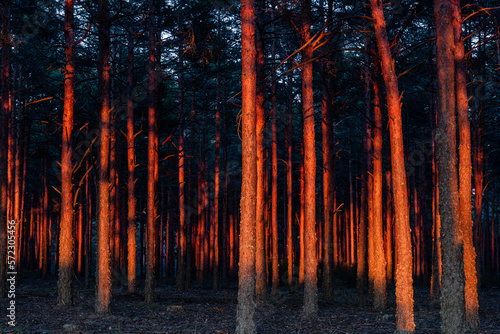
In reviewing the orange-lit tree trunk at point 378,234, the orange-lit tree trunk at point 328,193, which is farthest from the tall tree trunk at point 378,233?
the orange-lit tree trunk at point 328,193

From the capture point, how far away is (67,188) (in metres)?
13.6

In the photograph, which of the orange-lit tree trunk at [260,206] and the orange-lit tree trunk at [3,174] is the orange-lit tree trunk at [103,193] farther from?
the orange-lit tree trunk at [260,206]

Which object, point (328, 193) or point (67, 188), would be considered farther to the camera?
point (328, 193)

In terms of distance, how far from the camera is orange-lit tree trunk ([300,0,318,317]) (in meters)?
12.4

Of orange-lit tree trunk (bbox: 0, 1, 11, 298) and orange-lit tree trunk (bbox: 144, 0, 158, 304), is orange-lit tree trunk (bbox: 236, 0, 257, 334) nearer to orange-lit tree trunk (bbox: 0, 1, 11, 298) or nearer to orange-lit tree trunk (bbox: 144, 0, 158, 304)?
orange-lit tree trunk (bbox: 144, 0, 158, 304)

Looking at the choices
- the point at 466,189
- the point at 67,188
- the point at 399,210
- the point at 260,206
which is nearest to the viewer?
the point at 399,210

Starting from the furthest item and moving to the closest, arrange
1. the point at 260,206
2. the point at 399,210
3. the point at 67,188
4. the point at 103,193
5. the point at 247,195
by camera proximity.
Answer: the point at 260,206 < the point at 67,188 < the point at 103,193 < the point at 399,210 < the point at 247,195

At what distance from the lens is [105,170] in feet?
41.1

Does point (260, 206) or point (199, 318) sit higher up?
point (260, 206)

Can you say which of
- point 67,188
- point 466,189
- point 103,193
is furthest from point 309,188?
point 67,188

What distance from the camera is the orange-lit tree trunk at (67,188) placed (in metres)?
13.1

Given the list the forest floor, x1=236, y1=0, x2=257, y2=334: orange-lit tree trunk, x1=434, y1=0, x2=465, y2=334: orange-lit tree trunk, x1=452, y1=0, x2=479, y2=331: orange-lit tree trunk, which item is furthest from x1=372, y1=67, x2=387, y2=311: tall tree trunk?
x1=236, y1=0, x2=257, y2=334: orange-lit tree trunk

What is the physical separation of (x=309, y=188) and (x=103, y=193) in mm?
5533

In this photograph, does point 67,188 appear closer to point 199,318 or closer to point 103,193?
point 103,193
